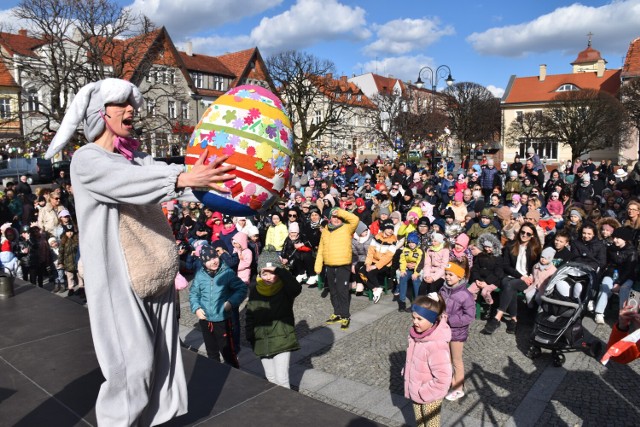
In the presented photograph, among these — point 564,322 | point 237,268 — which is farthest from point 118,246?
point 237,268

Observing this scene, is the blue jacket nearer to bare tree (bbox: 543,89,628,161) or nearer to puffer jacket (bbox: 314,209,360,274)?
puffer jacket (bbox: 314,209,360,274)

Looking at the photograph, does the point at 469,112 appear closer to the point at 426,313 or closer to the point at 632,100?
the point at 632,100

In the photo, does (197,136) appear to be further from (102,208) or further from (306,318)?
(306,318)

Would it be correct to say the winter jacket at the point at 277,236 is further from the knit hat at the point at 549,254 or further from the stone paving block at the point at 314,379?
the knit hat at the point at 549,254

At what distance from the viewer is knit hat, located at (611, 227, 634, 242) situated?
8.05 m

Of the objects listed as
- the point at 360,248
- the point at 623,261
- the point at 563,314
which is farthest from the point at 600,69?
the point at 563,314

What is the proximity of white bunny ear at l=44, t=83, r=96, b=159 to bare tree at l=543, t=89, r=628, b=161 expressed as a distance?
141ft

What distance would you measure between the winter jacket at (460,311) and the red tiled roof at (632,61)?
47.5 metres

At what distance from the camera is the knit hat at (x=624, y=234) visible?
805cm

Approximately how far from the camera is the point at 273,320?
503 cm

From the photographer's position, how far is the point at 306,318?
8516 millimetres

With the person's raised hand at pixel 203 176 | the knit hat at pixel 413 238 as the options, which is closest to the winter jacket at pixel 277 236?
the knit hat at pixel 413 238

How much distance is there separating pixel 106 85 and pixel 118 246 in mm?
796

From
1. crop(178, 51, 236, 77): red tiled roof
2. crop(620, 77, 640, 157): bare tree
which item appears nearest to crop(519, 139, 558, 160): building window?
crop(620, 77, 640, 157): bare tree
